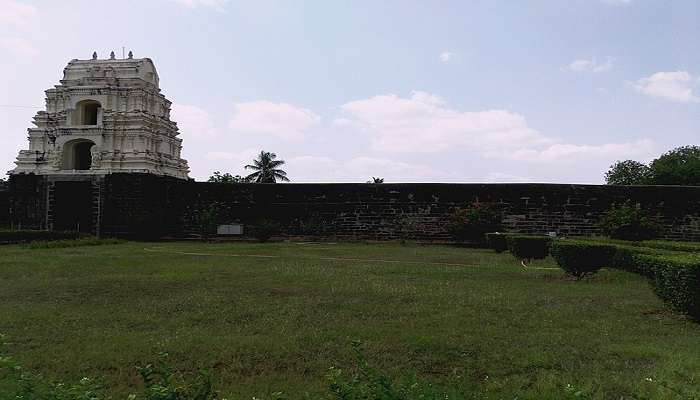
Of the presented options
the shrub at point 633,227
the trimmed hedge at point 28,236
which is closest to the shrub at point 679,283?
the shrub at point 633,227

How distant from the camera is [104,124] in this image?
20.5 meters

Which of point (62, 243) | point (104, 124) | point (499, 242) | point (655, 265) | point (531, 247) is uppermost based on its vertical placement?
point (104, 124)

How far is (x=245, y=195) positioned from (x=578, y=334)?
1636cm

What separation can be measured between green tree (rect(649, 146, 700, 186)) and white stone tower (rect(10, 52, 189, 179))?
34.7m

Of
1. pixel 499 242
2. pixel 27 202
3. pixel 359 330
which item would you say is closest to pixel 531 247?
pixel 499 242

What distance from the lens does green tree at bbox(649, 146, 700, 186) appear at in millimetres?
39156

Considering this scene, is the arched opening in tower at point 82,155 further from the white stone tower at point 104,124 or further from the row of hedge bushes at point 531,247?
the row of hedge bushes at point 531,247

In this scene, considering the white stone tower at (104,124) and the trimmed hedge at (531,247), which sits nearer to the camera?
the trimmed hedge at (531,247)

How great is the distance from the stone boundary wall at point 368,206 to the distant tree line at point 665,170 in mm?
24805

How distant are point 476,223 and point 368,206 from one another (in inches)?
153

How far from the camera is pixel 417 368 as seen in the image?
3869 mm

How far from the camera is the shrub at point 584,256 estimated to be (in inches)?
326

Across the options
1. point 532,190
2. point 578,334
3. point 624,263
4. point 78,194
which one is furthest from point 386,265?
point 78,194

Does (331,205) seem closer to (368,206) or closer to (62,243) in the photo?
(368,206)
